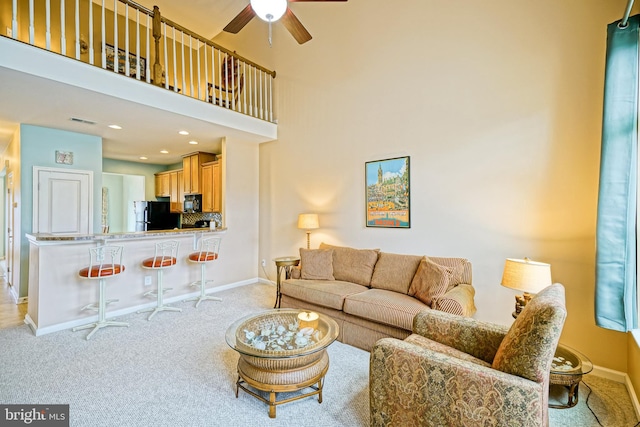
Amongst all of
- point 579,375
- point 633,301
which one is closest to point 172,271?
point 579,375

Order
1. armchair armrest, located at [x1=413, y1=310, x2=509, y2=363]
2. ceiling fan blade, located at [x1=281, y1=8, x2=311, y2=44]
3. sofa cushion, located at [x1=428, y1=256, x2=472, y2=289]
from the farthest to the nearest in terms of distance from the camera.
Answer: sofa cushion, located at [x1=428, y1=256, x2=472, y2=289]
ceiling fan blade, located at [x1=281, y1=8, x2=311, y2=44]
armchair armrest, located at [x1=413, y1=310, x2=509, y2=363]

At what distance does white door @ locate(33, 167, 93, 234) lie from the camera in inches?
171

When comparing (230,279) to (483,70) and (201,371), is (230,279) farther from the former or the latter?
(483,70)

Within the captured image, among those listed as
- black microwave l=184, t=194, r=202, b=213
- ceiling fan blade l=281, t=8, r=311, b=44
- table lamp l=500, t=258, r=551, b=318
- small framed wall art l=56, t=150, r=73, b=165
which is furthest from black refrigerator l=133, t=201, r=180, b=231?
table lamp l=500, t=258, r=551, b=318

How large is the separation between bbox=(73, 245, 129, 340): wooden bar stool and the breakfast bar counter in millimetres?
103

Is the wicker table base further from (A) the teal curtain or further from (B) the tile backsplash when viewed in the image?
(B) the tile backsplash

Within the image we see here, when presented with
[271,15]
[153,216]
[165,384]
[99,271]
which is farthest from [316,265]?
[153,216]

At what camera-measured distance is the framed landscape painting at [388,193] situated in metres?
3.70

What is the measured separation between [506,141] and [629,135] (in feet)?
3.18

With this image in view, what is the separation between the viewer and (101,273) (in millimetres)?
3326

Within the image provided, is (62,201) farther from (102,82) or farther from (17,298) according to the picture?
(102,82)

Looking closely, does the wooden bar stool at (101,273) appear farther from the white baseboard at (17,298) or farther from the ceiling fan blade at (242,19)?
the ceiling fan blade at (242,19)

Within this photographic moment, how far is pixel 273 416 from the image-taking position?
193 cm

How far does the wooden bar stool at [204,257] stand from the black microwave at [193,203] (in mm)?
1586
